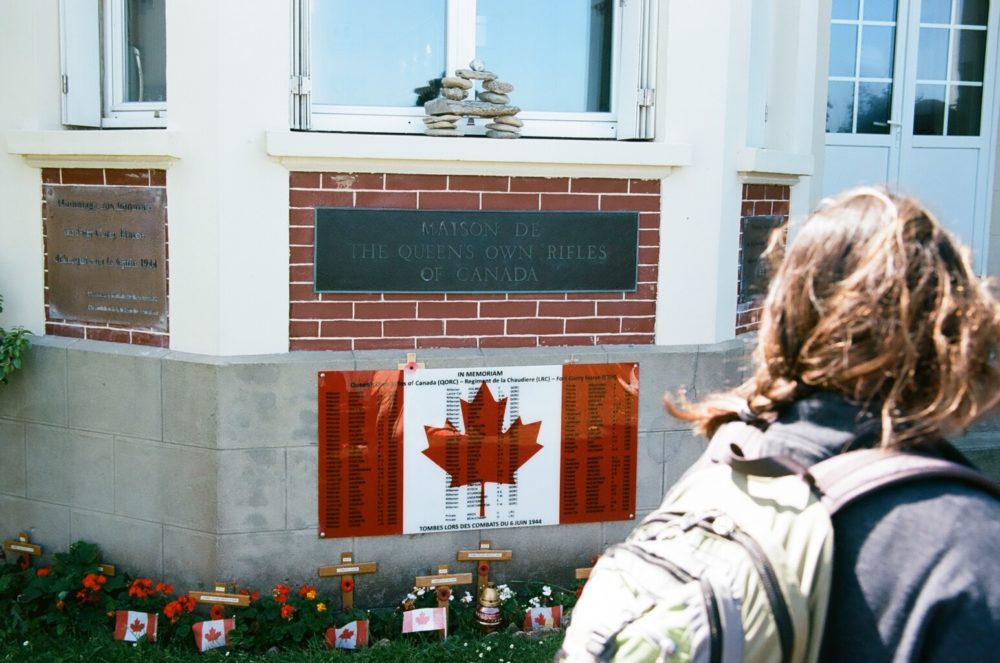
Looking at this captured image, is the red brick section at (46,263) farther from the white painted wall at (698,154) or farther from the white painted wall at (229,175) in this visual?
the white painted wall at (698,154)

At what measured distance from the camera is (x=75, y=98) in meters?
4.91

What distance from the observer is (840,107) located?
23.6ft

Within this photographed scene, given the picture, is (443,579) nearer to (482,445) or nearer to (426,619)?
(426,619)

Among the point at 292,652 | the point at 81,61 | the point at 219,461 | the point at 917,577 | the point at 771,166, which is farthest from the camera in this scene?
the point at 771,166

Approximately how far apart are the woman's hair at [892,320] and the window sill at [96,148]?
3480 mm

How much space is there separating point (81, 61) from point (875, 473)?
4461 mm

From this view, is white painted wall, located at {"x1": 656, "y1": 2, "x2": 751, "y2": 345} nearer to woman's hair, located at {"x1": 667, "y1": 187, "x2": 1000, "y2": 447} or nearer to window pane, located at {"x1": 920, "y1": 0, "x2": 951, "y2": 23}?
window pane, located at {"x1": 920, "y1": 0, "x2": 951, "y2": 23}

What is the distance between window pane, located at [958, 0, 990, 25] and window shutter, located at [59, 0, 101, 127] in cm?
565

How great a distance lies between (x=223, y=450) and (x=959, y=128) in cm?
562

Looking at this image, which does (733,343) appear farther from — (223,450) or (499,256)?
(223,450)

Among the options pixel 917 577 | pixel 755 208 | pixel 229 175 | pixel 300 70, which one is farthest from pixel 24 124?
pixel 917 577

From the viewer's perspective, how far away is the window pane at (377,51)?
4750mm

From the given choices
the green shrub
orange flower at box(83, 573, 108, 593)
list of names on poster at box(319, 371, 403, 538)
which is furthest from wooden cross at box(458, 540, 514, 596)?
the green shrub

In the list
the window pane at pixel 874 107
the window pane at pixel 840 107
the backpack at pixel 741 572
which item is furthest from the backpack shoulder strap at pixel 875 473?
the window pane at pixel 874 107
